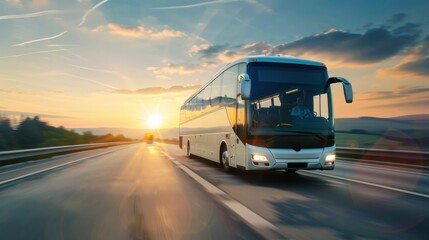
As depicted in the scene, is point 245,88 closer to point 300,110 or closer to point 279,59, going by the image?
point 300,110

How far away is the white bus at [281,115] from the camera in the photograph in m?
9.65

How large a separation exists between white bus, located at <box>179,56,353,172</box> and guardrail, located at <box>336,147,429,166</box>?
22.1 feet

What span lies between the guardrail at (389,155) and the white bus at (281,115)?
22.1ft

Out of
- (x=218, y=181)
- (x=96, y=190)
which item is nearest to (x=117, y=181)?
(x=96, y=190)

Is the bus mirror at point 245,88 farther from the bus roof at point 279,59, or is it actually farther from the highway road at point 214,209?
the highway road at point 214,209

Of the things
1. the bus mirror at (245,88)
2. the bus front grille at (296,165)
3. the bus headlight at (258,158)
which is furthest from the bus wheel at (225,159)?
the bus mirror at (245,88)

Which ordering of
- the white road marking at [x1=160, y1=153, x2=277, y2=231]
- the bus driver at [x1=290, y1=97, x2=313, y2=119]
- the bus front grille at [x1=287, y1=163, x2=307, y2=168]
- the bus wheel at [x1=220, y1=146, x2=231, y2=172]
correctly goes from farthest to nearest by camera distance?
the bus wheel at [x1=220, y1=146, x2=231, y2=172] < the bus driver at [x1=290, y1=97, x2=313, y2=119] < the bus front grille at [x1=287, y1=163, x2=307, y2=168] < the white road marking at [x1=160, y1=153, x2=277, y2=231]

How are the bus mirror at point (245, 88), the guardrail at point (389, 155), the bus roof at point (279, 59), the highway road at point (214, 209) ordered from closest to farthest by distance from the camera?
the highway road at point (214, 209)
the bus mirror at point (245, 88)
the bus roof at point (279, 59)
the guardrail at point (389, 155)

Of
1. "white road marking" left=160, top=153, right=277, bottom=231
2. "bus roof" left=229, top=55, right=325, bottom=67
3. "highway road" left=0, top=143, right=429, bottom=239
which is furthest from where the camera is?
"bus roof" left=229, top=55, right=325, bottom=67

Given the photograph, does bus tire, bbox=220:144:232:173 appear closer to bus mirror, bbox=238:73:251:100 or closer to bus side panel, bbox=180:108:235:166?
bus side panel, bbox=180:108:235:166

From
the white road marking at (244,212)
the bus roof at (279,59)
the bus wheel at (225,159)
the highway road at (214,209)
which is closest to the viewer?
the highway road at (214,209)

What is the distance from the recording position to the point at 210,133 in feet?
48.7

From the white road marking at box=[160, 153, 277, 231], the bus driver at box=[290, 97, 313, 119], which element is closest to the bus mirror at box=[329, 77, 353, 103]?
the bus driver at box=[290, 97, 313, 119]

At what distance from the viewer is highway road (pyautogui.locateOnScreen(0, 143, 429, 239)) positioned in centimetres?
480
